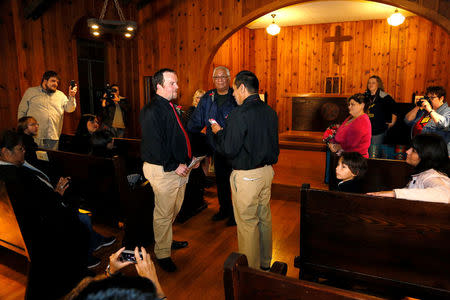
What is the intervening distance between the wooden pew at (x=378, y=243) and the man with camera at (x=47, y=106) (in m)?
3.53

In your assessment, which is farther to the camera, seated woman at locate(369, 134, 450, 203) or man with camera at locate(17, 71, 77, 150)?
man with camera at locate(17, 71, 77, 150)

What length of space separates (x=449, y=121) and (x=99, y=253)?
3592mm

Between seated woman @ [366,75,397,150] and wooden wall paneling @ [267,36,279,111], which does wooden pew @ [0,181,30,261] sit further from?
wooden wall paneling @ [267,36,279,111]

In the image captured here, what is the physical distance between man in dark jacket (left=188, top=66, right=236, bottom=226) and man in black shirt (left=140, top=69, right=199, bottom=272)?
0.54 metres

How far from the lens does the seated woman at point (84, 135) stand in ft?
12.1

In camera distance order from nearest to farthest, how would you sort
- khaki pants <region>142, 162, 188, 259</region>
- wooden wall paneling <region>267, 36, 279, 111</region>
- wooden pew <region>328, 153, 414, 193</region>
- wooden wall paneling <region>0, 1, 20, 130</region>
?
khaki pants <region>142, 162, 188, 259</region>, wooden pew <region>328, 153, 414, 193</region>, wooden wall paneling <region>0, 1, 20, 130</region>, wooden wall paneling <region>267, 36, 279, 111</region>

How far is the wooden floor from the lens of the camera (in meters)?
2.33

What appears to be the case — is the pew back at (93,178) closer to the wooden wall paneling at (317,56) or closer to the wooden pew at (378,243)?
the wooden pew at (378,243)

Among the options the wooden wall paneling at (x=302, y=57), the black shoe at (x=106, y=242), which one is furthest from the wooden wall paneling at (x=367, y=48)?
the black shoe at (x=106, y=242)

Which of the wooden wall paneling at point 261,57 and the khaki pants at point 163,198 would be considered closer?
the khaki pants at point 163,198

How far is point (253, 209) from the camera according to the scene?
2.28 metres

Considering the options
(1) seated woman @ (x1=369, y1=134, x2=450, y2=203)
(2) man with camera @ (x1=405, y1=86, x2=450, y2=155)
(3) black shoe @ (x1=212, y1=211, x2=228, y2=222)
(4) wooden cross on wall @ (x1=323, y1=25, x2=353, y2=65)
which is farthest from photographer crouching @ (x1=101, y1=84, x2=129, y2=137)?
(4) wooden cross on wall @ (x1=323, y1=25, x2=353, y2=65)

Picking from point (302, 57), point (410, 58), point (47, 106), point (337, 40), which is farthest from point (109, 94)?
point (410, 58)

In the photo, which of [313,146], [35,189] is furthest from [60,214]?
[313,146]
